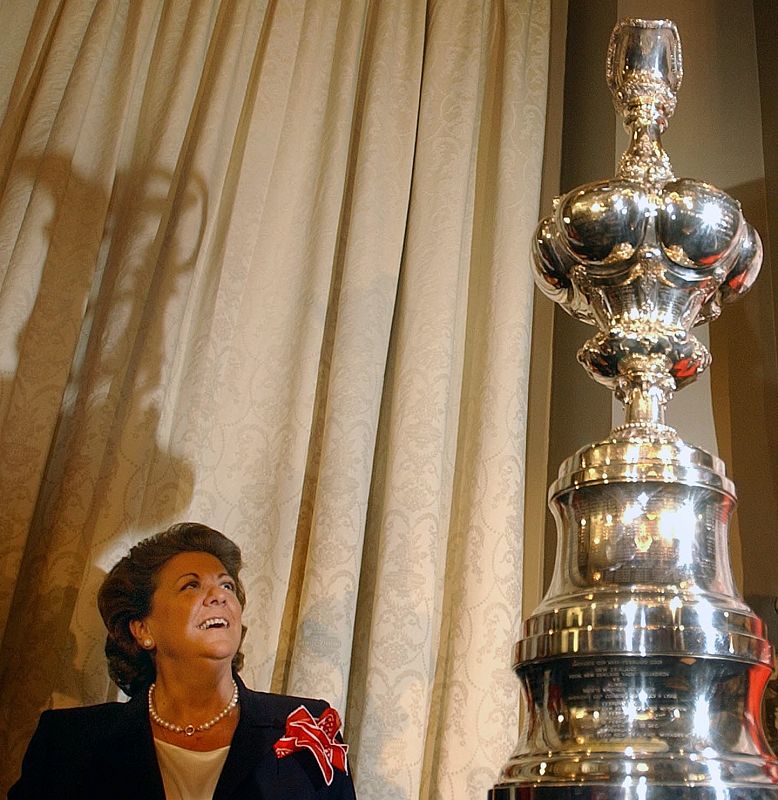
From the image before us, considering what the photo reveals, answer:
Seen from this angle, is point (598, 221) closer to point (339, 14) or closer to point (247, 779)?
point (247, 779)

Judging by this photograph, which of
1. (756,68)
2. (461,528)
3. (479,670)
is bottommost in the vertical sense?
(479,670)

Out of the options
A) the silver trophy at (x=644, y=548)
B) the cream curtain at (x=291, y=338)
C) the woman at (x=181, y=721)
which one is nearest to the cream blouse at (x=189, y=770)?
the woman at (x=181, y=721)

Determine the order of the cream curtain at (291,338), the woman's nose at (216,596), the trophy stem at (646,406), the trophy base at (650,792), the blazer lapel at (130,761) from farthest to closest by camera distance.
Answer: the cream curtain at (291,338) < the woman's nose at (216,596) < the blazer lapel at (130,761) < the trophy stem at (646,406) < the trophy base at (650,792)

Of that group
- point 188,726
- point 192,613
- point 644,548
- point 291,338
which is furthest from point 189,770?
point 291,338

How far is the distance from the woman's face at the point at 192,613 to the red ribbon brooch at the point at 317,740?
10 centimetres

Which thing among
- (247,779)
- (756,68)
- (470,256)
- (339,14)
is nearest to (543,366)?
(470,256)

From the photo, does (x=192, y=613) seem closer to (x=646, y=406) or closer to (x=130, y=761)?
(x=130, y=761)

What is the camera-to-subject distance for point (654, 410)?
759mm

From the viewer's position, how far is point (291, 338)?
1.71m

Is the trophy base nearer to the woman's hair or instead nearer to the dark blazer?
the dark blazer

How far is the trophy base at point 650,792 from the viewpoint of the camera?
575mm

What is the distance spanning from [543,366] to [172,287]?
2.06 feet

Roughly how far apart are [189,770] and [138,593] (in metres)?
0.21

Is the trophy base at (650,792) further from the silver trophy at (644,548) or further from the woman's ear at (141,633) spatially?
the woman's ear at (141,633)
